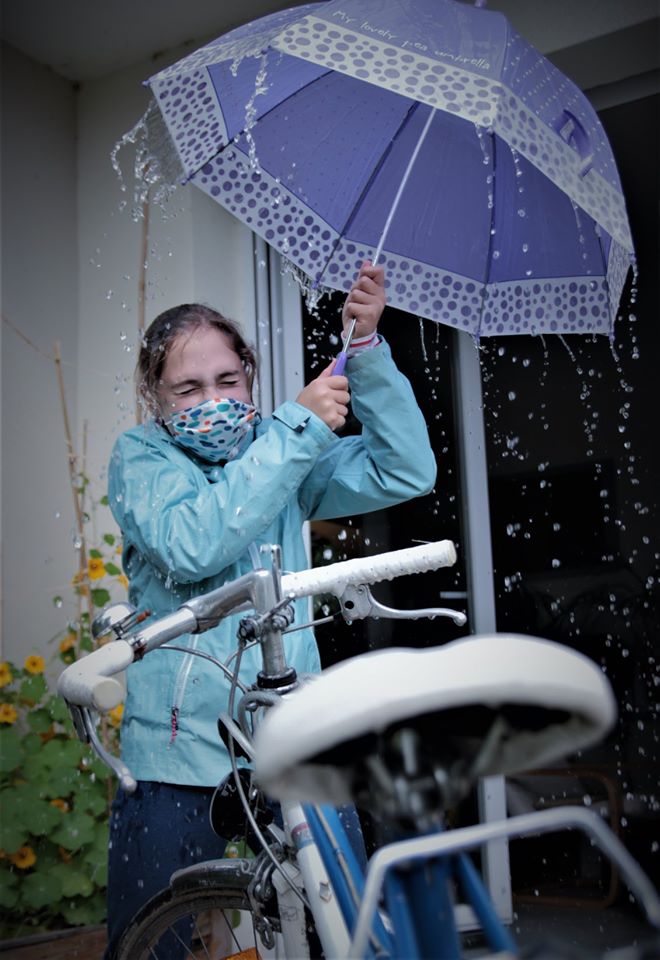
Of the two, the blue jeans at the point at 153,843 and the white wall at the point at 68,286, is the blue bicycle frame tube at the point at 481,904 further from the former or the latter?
the white wall at the point at 68,286

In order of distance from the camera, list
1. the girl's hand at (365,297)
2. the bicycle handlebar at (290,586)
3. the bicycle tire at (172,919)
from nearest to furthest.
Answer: the bicycle handlebar at (290,586) → the bicycle tire at (172,919) → the girl's hand at (365,297)

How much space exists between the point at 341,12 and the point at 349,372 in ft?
2.16

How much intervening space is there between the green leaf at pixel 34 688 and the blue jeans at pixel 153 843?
5.40 feet

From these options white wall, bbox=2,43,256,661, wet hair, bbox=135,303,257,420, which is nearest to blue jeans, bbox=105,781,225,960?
wet hair, bbox=135,303,257,420

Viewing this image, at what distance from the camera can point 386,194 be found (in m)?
2.11

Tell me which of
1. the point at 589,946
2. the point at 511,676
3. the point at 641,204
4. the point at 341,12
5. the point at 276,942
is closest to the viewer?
the point at 511,676

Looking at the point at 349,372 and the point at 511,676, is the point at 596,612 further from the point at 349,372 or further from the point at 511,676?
the point at 511,676

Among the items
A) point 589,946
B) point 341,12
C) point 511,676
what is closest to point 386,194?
point 341,12

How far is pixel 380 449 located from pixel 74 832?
6.17 feet

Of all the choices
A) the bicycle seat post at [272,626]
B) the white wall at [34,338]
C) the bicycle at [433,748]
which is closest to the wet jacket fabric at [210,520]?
the bicycle seat post at [272,626]

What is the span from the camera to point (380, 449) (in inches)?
74.2

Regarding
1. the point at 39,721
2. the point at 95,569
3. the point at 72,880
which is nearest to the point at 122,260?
the point at 95,569

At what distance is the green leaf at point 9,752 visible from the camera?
3110mm

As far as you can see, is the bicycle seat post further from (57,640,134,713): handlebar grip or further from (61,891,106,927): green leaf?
(61,891,106,927): green leaf
